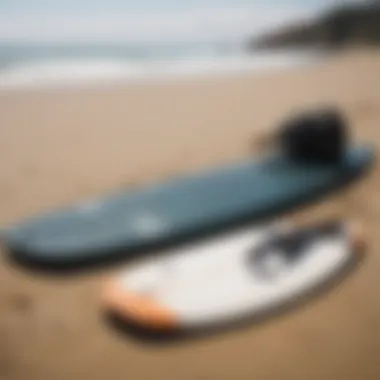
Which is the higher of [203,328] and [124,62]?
[124,62]

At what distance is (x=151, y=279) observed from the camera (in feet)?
2.46

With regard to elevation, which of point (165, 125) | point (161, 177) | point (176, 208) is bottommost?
point (176, 208)

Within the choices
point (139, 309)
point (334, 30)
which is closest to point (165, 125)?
point (334, 30)

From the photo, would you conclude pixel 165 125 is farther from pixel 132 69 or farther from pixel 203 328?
pixel 203 328

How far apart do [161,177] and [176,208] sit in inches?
6.2

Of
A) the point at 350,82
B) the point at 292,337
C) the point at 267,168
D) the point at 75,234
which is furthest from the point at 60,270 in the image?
the point at 350,82

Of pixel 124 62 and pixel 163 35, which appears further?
pixel 124 62

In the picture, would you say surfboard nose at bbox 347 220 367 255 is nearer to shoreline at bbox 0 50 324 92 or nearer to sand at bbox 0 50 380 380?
sand at bbox 0 50 380 380

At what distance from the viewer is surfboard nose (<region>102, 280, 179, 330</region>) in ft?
2.21

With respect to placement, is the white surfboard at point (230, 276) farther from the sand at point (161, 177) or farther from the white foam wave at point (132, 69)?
the white foam wave at point (132, 69)

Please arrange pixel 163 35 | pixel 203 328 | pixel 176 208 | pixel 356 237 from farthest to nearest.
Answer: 1. pixel 163 35
2. pixel 176 208
3. pixel 356 237
4. pixel 203 328

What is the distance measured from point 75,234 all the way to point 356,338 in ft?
1.39

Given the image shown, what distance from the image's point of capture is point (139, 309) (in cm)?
69

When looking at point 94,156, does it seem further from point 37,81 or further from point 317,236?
point 317,236
